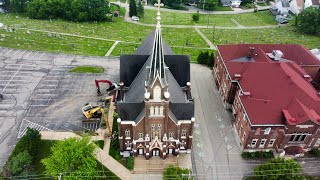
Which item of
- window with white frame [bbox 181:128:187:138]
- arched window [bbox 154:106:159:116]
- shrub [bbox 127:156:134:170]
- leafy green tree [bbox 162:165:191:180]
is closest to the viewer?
leafy green tree [bbox 162:165:191:180]

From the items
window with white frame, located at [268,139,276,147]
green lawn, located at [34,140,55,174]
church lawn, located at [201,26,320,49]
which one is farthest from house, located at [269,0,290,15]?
green lawn, located at [34,140,55,174]

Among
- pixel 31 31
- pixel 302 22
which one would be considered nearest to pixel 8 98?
pixel 31 31

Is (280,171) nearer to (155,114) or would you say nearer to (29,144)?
(155,114)

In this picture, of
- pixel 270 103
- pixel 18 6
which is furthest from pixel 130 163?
pixel 18 6

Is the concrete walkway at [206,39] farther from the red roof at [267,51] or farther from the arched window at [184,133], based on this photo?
the arched window at [184,133]

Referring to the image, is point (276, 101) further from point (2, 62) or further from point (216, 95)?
point (2, 62)

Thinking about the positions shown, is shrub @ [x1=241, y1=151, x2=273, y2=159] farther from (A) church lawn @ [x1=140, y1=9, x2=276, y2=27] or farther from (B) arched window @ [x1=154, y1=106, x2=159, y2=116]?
(A) church lawn @ [x1=140, y1=9, x2=276, y2=27]
